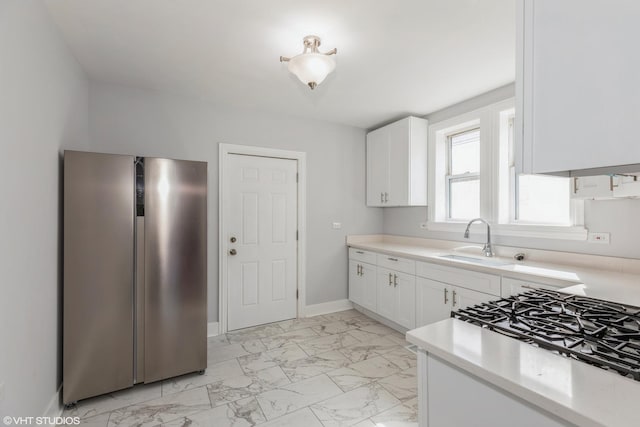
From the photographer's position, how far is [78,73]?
249cm

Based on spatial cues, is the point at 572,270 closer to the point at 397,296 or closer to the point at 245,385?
the point at 397,296

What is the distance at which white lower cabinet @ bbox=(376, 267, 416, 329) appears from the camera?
3.08m

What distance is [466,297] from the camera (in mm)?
2520

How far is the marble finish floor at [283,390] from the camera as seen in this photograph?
1.95 meters

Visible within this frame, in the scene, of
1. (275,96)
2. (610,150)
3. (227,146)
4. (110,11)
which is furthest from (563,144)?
(227,146)

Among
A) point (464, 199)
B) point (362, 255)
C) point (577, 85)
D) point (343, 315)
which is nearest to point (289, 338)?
point (343, 315)

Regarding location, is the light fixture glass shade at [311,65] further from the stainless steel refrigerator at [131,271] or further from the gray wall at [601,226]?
the gray wall at [601,226]

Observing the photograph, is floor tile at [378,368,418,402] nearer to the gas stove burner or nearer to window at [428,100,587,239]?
the gas stove burner

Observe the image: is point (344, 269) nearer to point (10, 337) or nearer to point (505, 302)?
point (505, 302)

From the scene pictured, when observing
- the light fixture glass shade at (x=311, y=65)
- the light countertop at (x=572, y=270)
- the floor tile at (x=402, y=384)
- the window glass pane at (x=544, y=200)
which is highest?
the light fixture glass shade at (x=311, y=65)

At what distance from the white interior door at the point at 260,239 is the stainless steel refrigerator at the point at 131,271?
942 mm

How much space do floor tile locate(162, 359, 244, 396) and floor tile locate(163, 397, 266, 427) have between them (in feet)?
1.27

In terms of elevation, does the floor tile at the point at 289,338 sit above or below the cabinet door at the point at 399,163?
below

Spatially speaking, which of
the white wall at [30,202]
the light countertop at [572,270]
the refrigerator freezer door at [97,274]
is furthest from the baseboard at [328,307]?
the white wall at [30,202]
